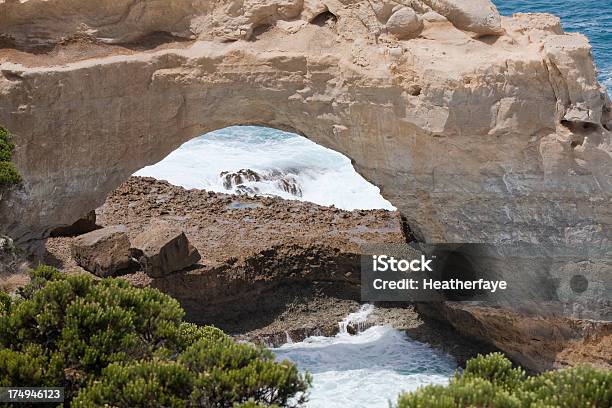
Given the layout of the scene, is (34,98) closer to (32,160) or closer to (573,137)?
(32,160)

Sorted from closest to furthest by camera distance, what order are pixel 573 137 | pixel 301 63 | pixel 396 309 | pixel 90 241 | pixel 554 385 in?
1. pixel 554 385
2. pixel 573 137
3. pixel 301 63
4. pixel 90 241
5. pixel 396 309

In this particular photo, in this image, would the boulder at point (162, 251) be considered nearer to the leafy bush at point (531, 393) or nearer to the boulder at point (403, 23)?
the boulder at point (403, 23)

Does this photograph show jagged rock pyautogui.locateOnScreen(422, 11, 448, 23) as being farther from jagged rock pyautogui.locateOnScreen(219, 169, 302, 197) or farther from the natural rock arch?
jagged rock pyautogui.locateOnScreen(219, 169, 302, 197)

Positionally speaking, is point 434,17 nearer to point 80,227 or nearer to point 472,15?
point 472,15

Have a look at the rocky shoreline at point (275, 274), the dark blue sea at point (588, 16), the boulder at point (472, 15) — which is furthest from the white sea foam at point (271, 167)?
the boulder at point (472, 15)

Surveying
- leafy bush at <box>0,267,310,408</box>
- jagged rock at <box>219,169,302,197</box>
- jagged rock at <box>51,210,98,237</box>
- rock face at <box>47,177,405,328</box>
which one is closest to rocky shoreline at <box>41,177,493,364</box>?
rock face at <box>47,177,405,328</box>

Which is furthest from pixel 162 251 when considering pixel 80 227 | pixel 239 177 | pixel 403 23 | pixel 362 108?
pixel 239 177

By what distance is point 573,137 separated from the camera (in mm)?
16984

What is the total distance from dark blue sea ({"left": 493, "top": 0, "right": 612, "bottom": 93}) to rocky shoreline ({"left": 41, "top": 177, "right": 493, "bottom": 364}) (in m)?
17.8

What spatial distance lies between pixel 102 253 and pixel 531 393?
40.4 feet

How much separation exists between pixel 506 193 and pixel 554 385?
8211mm

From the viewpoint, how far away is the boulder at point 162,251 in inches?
786

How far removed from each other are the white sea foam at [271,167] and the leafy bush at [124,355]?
1753cm

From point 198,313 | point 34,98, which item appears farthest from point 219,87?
point 198,313
